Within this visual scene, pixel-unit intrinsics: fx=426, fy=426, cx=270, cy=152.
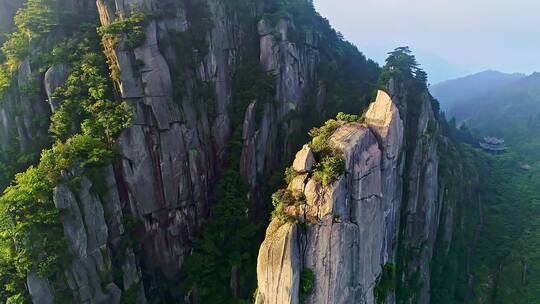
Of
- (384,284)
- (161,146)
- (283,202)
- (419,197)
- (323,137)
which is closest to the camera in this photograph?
(283,202)

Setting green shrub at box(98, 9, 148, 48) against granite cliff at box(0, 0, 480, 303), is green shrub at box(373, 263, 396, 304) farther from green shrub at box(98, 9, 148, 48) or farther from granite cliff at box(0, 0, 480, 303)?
green shrub at box(98, 9, 148, 48)

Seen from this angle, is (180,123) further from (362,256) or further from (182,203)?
(362,256)

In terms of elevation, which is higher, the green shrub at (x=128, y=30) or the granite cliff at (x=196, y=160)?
the green shrub at (x=128, y=30)

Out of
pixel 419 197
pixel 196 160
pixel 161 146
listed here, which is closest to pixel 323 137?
pixel 161 146

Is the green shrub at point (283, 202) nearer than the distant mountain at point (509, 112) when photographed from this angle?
Yes

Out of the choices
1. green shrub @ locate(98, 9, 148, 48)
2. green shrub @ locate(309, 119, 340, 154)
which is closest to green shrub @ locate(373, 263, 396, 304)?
green shrub @ locate(309, 119, 340, 154)

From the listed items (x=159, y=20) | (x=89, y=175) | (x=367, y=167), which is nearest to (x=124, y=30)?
(x=159, y=20)

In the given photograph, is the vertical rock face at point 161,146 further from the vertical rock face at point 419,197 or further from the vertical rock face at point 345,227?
the vertical rock face at point 419,197

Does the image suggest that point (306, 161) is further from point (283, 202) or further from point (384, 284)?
point (384, 284)

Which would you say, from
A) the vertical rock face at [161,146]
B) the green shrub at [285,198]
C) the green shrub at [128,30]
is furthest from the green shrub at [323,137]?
the green shrub at [128,30]
